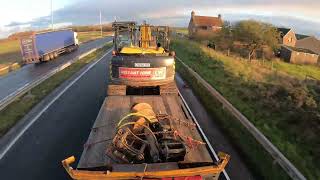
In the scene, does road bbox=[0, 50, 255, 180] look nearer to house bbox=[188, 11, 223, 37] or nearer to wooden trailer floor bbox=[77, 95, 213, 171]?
wooden trailer floor bbox=[77, 95, 213, 171]

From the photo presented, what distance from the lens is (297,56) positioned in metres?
70.8

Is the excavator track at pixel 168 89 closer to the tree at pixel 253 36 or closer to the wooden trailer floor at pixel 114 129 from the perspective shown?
the wooden trailer floor at pixel 114 129

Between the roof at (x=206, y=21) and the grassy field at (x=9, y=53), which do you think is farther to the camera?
the roof at (x=206, y=21)

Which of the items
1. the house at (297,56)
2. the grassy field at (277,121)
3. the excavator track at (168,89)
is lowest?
the house at (297,56)

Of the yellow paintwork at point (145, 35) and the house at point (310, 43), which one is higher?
the yellow paintwork at point (145, 35)

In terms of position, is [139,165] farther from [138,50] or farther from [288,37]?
[288,37]

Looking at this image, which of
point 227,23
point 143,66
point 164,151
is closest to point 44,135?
point 143,66

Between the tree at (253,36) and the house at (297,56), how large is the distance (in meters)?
4.92

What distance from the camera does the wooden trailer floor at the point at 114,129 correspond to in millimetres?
6801

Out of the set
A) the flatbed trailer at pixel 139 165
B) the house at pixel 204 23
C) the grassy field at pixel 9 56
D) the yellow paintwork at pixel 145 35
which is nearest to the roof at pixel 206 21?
the house at pixel 204 23

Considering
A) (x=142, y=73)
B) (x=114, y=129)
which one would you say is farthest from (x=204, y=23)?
(x=114, y=129)

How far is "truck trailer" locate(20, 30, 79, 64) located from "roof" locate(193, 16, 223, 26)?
55.2m

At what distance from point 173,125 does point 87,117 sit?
7007mm

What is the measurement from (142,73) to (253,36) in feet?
184
